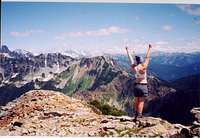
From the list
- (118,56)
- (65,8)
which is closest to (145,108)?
(118,56)

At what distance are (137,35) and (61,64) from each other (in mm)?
1934

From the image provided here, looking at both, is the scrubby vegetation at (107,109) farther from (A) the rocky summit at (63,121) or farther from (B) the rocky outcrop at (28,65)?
(B) the rocky outcrop at (28,65)

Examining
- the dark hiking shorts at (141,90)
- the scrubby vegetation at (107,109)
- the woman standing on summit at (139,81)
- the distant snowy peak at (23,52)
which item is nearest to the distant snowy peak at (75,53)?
the distant snowy peak at (23,52)

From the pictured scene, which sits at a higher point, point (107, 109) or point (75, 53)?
point (75, 53)

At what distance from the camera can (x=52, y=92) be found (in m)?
12.2

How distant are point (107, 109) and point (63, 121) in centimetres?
106

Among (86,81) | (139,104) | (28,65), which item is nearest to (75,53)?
(86,81)

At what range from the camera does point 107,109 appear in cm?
1196

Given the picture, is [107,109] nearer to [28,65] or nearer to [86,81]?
[86,81]

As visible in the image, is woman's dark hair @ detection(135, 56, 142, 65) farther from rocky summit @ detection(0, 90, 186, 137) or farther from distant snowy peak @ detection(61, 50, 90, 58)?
distant snowy peak @ detection(61, 50, 90, 58)

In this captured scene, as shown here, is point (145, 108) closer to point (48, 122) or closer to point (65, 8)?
point (48, 122)

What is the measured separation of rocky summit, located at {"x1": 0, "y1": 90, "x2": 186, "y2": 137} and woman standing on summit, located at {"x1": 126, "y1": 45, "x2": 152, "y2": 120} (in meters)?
0.29

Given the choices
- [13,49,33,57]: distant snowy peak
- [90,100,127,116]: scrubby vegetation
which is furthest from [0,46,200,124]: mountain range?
[90,100,127,116]: scrubby vegetation

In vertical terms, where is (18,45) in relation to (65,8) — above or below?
below
